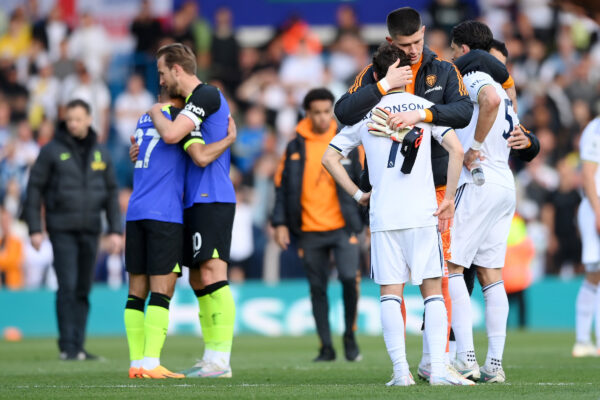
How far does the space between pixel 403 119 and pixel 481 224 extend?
1289mm

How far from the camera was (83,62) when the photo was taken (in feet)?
76.7

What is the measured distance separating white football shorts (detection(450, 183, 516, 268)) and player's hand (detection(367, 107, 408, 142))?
1110 millimetres

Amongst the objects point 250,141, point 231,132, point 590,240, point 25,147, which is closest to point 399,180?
point 231,132

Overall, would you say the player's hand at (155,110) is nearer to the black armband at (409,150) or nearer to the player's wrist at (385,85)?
the player's wrist at (385,85)

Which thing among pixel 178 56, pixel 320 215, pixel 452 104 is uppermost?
pixel 178 56

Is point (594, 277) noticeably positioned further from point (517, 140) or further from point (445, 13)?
point (445, 13)

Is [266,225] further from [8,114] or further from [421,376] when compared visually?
[421,376]

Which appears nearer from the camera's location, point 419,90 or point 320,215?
point 419,90

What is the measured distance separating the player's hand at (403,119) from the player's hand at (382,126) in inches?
1.4

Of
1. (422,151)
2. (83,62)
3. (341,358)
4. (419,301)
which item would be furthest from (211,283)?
(83,62)

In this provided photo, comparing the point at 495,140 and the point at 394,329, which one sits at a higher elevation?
the point at 495,140

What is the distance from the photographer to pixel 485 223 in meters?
8.09

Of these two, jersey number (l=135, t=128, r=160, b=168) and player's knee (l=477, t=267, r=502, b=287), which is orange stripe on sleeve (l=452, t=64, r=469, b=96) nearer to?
player's knee (l=477, t=267, r=502, b=287)

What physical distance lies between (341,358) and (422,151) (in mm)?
4948
